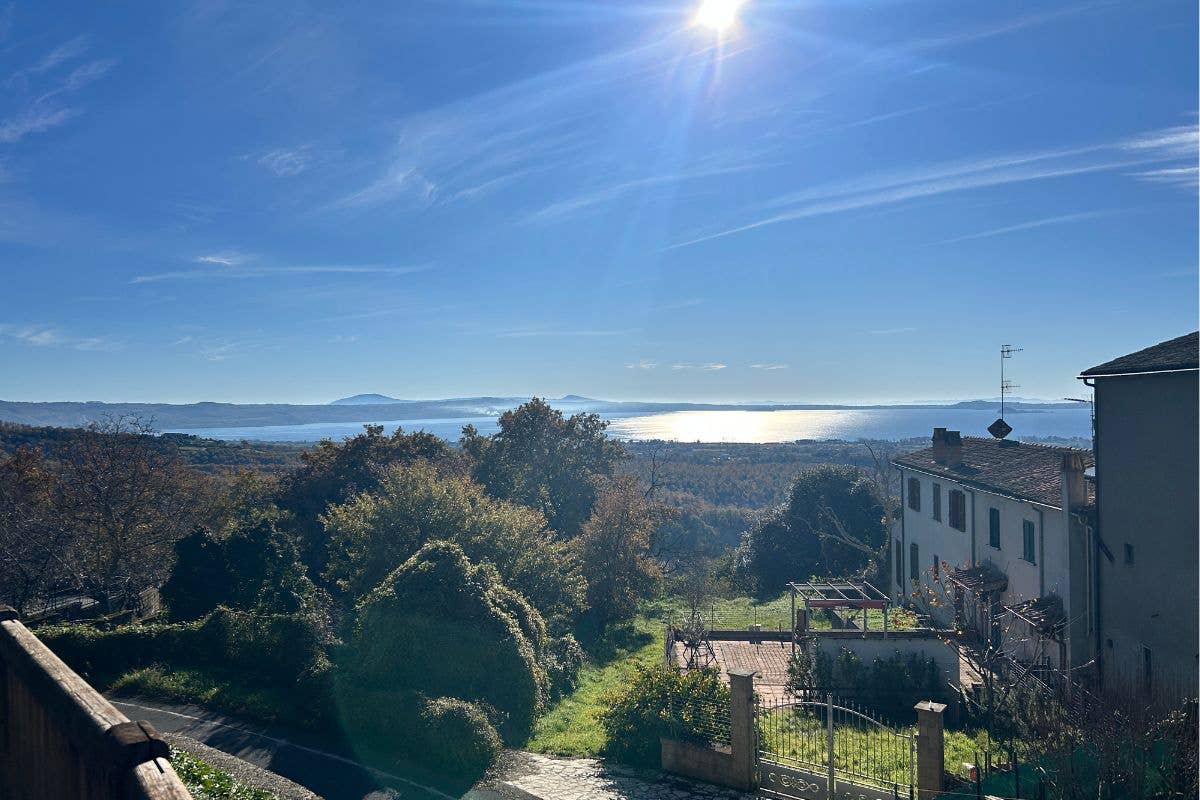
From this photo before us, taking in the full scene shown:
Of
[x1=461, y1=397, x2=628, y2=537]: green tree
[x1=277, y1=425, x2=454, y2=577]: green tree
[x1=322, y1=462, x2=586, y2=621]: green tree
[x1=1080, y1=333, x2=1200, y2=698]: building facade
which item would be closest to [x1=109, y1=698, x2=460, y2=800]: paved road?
[x1=322, y1=462, x2=586, y2=621]: green tree

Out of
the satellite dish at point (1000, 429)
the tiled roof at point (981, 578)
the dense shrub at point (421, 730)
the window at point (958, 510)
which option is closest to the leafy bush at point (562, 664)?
the dense shrub at point (421, 730)

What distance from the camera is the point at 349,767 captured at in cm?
1198

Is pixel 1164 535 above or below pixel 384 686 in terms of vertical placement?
above

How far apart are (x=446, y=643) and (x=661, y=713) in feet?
16.0

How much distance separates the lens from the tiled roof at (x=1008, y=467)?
1731 cm

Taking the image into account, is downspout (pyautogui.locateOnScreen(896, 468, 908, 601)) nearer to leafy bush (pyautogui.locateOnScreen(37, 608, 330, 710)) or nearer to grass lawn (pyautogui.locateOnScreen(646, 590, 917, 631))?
grass lawn (pyautogui.locateOnScreen(646, 590, 917, 631))

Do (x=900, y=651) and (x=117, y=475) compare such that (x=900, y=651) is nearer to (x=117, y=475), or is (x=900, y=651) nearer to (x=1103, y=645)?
(x=1103, y=645)

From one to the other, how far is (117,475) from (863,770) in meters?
25.4

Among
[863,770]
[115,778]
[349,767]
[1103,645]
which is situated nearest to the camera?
[115,778]

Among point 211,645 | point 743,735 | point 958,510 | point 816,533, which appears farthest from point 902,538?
point 211,645

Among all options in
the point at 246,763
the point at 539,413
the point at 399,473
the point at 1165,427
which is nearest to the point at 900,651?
the point at 1165,427

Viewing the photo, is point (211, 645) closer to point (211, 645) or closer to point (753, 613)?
point (211, 645)

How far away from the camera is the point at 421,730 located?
40.8 ft

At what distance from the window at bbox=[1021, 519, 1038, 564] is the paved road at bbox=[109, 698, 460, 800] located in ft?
48.1
